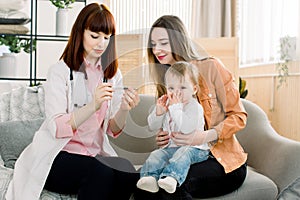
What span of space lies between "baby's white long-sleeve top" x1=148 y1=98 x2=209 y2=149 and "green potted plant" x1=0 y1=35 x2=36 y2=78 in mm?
1857

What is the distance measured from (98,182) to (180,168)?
0.87ft

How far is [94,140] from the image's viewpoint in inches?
67.8

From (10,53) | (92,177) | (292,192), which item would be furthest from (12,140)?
(10,53)

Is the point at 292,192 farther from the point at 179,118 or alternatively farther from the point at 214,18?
the point at 214,18

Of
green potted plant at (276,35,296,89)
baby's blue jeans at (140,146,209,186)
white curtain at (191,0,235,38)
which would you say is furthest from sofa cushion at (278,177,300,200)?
white curtain at (191,0,235,38)

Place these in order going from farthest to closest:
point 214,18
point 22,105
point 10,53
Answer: point 214,18 < point 10,53 < point 22,105

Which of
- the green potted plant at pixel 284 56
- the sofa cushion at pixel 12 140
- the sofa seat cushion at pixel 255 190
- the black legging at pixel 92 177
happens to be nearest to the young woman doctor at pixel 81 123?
the black legging at pixel 92 177

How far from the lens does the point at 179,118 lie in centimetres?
154

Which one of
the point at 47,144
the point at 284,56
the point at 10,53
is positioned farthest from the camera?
the point at 10,53

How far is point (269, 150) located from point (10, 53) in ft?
6.17

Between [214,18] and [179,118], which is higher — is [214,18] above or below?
above

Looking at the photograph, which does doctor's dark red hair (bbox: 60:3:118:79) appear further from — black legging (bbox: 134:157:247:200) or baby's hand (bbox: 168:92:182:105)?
black legging (bbox: 134:157:247:200)

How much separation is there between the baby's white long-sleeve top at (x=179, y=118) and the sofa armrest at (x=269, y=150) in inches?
18.4

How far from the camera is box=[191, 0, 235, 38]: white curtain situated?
4195 millimetres
